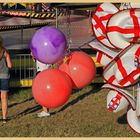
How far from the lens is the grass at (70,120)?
6.96 m

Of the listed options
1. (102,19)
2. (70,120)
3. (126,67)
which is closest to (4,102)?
(70,120)

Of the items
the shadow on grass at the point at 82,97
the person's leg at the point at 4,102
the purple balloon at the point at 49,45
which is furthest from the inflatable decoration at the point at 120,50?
the shadow on grass at the point at 82,97

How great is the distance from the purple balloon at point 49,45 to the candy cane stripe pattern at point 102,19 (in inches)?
18.1

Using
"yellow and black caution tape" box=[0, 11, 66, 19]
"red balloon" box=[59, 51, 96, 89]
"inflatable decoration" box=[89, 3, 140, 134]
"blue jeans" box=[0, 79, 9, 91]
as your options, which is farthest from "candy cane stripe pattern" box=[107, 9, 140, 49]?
"yellow and black caution tape" box=[0, 11, 66, 19]

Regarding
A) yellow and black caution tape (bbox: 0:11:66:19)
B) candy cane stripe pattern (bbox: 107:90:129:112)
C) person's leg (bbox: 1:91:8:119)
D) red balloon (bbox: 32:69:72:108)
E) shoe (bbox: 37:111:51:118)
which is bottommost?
yellow and black caution tape (bbox: 0:11:66:19)

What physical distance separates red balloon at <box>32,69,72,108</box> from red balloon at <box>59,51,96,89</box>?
15cm

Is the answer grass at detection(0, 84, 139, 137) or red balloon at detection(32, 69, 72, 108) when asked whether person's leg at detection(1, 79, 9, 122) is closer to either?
grass at detection(0, 84, 139, 137)

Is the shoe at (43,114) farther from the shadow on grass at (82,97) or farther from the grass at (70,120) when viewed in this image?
the shadow on grass at (82,97)

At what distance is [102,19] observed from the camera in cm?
543

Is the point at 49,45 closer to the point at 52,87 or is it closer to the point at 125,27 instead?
the point at 52,87

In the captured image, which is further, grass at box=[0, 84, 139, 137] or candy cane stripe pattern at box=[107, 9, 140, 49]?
grass at box=[0, 84, 139, 137]

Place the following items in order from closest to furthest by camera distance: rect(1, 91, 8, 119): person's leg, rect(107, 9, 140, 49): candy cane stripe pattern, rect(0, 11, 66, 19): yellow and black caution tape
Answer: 1. rect(107, 9, 140, 49): candy cane stripe pattern
2. rect(1, 91, 8, 119): person's leg
3. rect(0, 11, 66, 19): yellow and black caution tape

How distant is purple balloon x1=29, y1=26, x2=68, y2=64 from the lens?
17.0 feet

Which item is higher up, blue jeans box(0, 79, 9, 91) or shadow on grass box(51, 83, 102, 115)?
blue jeans box(0, 79, 9, 91)
